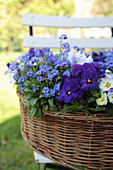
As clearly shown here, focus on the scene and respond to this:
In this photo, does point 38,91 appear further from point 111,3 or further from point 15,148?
point 111,3

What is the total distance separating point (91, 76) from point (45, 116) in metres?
0.25

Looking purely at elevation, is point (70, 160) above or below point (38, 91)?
below

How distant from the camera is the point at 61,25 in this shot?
5.13 feet

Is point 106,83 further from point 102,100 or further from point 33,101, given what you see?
point 33,101

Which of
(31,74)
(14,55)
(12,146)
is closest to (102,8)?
(14,55)

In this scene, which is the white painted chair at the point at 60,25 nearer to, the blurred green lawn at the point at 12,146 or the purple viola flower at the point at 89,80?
the blurred green lawn at the point at 12,146

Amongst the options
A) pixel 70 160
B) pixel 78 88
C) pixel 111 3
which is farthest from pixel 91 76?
pixel 111 3

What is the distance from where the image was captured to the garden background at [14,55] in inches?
70.7

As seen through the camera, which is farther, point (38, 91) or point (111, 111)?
point (38, 91)

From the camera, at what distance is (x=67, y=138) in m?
0.78

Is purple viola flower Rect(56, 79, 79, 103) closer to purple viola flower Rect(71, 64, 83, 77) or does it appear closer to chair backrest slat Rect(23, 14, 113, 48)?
purple viola flower Rect(71, 64, 83, 77)

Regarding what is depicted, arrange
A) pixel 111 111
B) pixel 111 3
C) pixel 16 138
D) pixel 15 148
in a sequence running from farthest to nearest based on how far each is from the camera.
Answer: pixel 111 3 → pixel 16 138 → pixel 15 148 → pixel 111 111

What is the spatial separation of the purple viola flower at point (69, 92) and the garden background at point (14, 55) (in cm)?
50

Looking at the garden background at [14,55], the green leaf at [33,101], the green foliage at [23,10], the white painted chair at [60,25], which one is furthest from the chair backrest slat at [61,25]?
the green foliage at [23,10]
